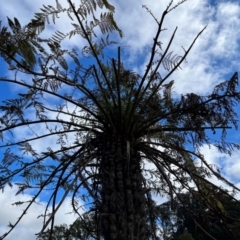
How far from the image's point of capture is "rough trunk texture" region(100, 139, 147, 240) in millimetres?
3904

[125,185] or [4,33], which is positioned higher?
[4,33]

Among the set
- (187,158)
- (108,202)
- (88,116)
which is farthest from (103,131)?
(187,158)

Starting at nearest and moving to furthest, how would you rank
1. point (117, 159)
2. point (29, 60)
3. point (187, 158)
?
point (117, 159) → point (29, 60) → point (187, 158)

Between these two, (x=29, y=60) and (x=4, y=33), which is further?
(x=29, y=60)

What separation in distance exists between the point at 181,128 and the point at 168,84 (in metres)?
0.73

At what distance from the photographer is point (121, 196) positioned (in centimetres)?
404

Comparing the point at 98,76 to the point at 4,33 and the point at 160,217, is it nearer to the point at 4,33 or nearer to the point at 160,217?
the point at 4,33

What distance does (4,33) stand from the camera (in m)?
4.23

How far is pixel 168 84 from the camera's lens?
550 cm

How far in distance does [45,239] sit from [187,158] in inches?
80.5

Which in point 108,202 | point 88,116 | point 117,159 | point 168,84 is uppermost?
point 168,84

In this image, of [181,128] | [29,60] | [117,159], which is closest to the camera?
[117,159]

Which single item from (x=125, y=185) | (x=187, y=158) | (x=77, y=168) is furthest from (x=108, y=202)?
(x=187, y=158)

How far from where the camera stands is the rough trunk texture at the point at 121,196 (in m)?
3.90
